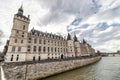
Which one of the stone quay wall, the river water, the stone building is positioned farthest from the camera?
the stone building

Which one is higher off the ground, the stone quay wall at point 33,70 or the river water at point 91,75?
the stone quay wall at point 33,70

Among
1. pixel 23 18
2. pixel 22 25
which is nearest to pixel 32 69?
pixel 22 25

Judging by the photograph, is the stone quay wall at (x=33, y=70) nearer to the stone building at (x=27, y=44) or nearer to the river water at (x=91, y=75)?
the river water at (x=91, y=75)

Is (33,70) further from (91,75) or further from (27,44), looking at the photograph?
(91,75)

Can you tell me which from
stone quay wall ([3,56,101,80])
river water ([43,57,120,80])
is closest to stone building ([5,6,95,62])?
stone quay wall ([3,56,101,80])

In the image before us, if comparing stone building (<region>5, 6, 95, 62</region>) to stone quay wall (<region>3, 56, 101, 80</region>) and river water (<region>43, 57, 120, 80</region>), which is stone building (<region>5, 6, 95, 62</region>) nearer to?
stone quay wall (<region>3, 56, 101, 80</region>)

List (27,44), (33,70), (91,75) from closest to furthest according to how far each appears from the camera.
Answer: (33,70)
(91,75)
(27,44)

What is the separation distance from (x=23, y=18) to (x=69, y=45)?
30.1 metres

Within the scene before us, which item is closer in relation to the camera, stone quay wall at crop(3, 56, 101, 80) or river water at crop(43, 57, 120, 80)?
stone quay wall at crop(3, 56, 101, 80)

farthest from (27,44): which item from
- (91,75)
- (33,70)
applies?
(91,75)

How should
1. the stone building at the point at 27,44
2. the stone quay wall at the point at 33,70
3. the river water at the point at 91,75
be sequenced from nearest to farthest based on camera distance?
the stone quay wall at the point at 33,70 → the river water at the point at 91,75 → the stone building at the point at 27,44

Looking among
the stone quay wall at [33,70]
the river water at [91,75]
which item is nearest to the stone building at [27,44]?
the stone quay wall at [33,70]

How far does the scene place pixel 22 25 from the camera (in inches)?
1220

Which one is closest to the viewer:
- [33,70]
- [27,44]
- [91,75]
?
[33,70]
